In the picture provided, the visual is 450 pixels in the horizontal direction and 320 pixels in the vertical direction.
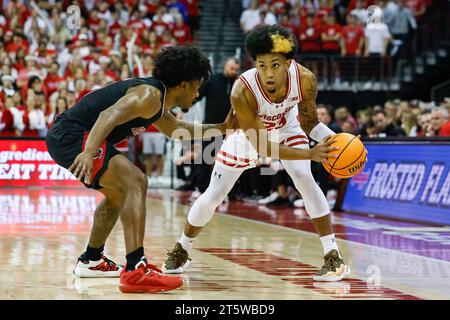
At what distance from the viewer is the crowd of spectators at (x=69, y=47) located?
19.6 meters

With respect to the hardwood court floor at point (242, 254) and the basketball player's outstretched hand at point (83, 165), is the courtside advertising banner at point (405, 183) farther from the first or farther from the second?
the basketball player's outstretched hand at point (83, 165)

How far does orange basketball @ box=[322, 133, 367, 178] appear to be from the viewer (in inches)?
276

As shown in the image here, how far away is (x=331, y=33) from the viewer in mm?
22453

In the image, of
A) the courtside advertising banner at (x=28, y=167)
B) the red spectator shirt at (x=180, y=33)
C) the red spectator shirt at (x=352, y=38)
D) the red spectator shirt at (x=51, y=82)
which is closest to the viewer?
the courtside advertising banner at (x=28, y=167)

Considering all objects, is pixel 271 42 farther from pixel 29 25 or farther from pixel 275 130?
pixel 29 25

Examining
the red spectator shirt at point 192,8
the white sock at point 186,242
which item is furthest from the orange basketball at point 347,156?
the red spectator shirt at point 192,8

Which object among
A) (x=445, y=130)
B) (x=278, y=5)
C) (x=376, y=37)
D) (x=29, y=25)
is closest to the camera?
(x=445, y=130)

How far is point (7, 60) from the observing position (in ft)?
67.6

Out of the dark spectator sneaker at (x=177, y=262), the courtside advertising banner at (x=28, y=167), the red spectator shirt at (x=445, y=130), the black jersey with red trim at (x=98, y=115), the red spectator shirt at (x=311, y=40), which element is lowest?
the courtside advertising banner at (x=28, y=167)

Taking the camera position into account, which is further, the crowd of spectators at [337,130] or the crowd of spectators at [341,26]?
the crowd of spectators at [341,26]

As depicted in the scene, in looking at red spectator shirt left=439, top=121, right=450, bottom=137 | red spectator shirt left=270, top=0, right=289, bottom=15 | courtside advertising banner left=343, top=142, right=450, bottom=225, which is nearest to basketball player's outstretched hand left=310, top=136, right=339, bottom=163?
courtside advertising banner left=343, top=142, right=450, bottom=225

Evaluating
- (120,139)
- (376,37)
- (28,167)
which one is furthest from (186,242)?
(376,37)

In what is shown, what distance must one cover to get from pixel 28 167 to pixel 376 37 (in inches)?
338

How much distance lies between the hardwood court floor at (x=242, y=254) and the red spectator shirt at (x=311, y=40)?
839cm
